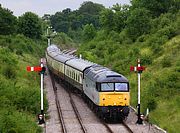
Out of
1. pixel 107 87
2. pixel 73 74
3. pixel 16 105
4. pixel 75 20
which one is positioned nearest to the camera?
pixel 16 105

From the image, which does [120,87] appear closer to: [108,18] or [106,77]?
[106,77]

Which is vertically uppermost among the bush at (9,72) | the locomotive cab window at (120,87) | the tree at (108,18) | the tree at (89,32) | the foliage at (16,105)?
the tree at (108,18)

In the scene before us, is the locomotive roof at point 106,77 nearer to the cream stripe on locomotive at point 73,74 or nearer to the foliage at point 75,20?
the cream stripe on locomotive at point 73,74

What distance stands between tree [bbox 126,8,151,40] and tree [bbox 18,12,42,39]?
41.5 m

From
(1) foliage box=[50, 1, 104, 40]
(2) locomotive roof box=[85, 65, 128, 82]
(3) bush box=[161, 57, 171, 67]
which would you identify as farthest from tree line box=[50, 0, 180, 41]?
(1) foliage box=[50, 1, 104, 40]

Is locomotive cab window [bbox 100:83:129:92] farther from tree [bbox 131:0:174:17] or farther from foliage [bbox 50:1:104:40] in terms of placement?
foliage [bbox 50:1:104:40]

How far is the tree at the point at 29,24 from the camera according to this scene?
309ft

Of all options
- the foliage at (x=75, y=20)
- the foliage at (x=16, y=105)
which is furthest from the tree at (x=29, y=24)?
the foliage at (x=16, y=105)

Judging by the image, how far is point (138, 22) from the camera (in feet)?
179

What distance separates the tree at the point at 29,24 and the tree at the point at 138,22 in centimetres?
4152

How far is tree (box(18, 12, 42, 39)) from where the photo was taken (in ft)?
309

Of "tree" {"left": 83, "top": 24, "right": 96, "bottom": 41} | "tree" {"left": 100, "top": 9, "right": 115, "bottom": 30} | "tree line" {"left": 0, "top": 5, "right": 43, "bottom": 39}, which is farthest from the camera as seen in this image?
"tree line" {"left": 0, "top": 5, "right": 43, "bottom": 39}

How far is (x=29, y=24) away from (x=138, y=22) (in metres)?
44.2

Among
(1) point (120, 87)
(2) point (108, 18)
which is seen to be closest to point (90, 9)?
(2) point (108, 18)
